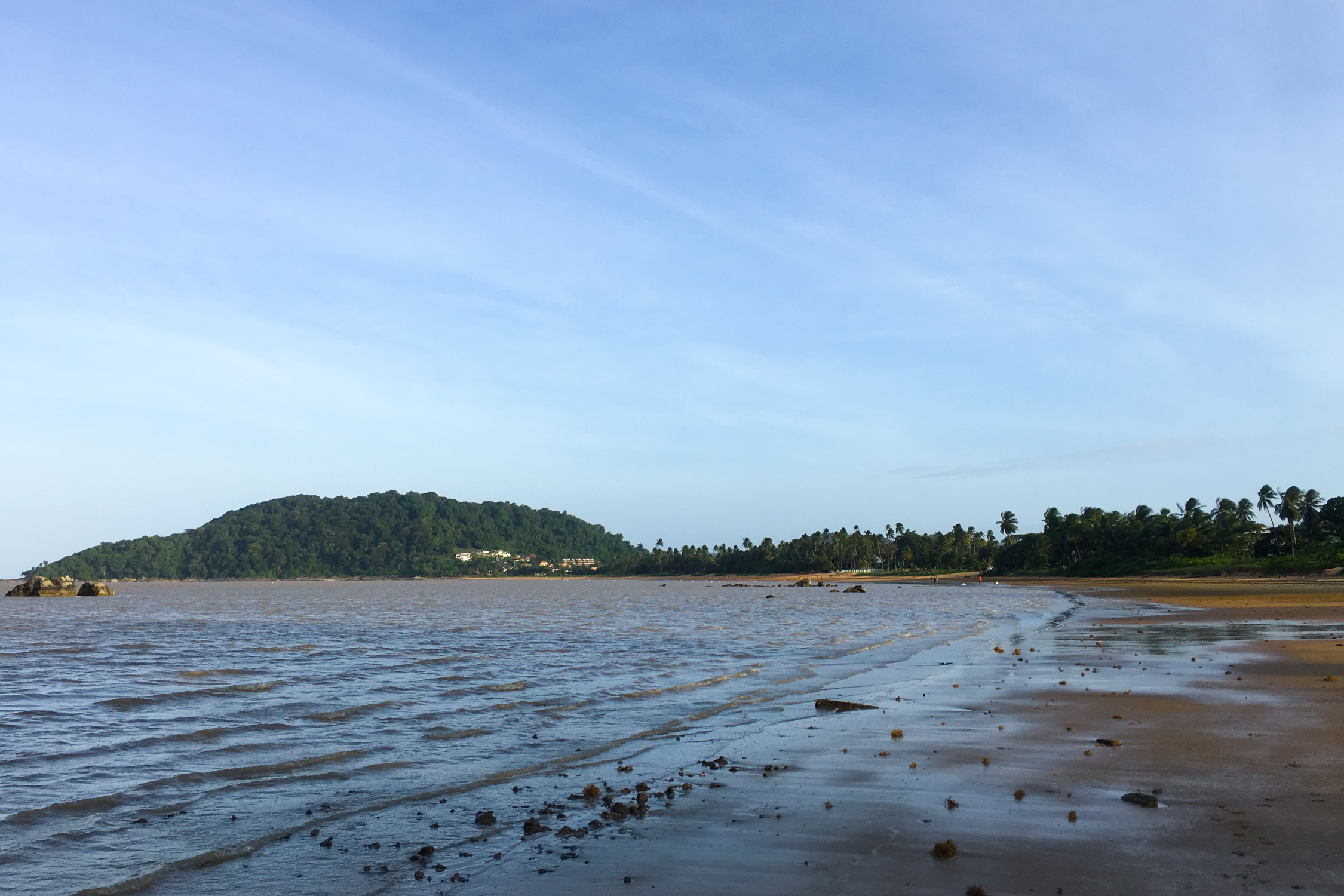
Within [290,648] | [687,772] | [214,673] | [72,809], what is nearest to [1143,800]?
[687,772]

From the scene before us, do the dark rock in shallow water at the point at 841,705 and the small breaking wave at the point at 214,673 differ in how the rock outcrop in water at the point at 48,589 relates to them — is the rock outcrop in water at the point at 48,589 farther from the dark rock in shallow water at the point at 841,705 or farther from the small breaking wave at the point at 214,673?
the dark rock in shallow water at the point at 841,705

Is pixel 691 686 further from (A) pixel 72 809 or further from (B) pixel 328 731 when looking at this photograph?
(A) pixel 72 809

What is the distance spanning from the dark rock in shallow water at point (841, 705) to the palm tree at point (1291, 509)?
119 metres

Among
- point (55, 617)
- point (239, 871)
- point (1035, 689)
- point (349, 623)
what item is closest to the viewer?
point (239, 871)

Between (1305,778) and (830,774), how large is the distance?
521 cm

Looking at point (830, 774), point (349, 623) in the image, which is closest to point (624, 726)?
point (830, 774)

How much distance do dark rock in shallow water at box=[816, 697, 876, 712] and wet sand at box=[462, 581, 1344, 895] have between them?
15.2 inches

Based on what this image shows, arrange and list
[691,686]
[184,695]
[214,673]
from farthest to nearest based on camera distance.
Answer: [214,673] < [691,686] < [184,695]

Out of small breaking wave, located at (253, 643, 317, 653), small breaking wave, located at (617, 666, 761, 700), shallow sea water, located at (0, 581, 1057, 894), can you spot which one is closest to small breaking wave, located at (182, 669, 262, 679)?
shallow sea water, located at (0, 581, 1057, 894)

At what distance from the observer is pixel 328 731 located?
1541cm

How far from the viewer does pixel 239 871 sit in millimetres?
8094

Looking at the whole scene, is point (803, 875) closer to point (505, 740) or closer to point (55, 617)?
point (505, 740)

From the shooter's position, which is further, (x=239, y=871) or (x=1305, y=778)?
(x=1305, y=778)

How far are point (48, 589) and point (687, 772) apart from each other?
448ft
